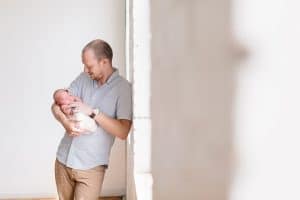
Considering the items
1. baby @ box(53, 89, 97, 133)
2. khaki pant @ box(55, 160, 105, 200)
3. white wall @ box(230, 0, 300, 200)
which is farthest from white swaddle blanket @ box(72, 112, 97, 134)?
white wall @ box(230, 0, 300, 200)

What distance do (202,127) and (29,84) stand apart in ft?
10.1

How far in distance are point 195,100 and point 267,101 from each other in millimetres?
209

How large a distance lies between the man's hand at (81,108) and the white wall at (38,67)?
139cm

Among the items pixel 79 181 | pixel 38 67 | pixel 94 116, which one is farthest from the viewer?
pixel 38 67

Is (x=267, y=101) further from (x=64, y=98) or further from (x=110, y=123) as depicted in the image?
(x=64, y=98)

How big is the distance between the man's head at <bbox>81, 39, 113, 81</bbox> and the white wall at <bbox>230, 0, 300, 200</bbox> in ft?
5.63

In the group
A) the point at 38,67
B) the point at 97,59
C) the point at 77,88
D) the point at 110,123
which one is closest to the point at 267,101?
the point at 110,123

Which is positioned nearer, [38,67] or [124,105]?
[124,105]

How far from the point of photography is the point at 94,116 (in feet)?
6.39

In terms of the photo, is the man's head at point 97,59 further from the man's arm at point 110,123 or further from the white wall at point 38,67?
the white wall at point 38,67

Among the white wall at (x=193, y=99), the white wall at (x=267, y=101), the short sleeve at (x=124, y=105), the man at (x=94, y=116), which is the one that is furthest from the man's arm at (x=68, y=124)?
the white wall at (x=267, y=101)

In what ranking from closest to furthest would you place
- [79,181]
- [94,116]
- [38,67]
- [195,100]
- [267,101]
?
[267,101] < [195,100] < [94,116] < [79,181] < [38,67]

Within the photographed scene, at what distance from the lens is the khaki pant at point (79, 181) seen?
2.08 meters

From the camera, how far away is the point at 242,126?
34 centimetres
